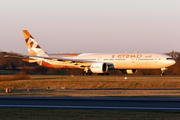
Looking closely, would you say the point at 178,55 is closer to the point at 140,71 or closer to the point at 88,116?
the point at 140,71

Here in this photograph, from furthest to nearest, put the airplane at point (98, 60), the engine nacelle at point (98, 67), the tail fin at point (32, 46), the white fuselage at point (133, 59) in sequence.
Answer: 1. the tail fin at point (32, 46)
2. the engine nacelle at point (98, 67)
3. the airplane at point (98, 60)
4. the white fuselage at point (133, 59)

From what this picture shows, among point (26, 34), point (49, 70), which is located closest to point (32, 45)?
point (26, 34)

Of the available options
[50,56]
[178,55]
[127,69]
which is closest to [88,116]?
[127,69]

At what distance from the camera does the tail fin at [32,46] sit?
61281 mm

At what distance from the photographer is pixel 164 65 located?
5069 cm

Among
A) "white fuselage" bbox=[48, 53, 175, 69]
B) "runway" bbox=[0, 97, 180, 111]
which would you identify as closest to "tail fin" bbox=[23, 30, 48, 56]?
"white fuselage" bbox=[48, 53, 175, 69]

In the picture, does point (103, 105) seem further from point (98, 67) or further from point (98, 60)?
point (98, 60)

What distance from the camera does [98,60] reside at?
55.2 meters

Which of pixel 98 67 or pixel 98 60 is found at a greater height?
pixel 98 60

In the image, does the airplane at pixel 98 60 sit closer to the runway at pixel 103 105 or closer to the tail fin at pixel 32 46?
the tail fin at pixel 32 46

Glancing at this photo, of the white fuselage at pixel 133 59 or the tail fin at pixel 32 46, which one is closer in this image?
the white fuselage at pixel 133 59

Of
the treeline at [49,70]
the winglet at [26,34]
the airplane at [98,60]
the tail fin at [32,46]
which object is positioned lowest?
the treeline at [49,70]

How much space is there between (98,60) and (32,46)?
15.2 meters

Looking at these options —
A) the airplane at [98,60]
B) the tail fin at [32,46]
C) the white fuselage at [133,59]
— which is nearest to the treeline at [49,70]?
the airplane at [98,60]
